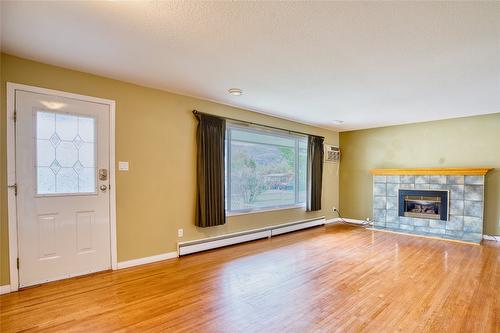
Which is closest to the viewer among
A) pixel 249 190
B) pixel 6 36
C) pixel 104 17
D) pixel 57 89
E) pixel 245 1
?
pixel 245 1

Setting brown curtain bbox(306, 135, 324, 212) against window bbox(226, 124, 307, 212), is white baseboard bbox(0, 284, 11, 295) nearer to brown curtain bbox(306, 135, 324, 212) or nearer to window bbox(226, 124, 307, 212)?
window bbox(226, 124, 307, 212)

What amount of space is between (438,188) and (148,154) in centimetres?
541

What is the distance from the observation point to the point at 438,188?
5.36 metres

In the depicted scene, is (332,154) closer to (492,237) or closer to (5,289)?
(492,237)

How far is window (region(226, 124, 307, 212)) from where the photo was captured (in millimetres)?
4656

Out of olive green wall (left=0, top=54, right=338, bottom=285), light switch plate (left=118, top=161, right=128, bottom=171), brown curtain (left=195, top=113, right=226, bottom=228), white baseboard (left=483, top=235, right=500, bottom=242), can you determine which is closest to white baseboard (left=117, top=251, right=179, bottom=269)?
olive green wall (left=0, top=54, right=338, bottom=285)

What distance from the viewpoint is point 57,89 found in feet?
9.68

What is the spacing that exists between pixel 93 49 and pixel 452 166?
247 inches

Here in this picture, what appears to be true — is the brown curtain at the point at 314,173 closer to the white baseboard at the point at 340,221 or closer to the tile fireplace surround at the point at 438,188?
the white baseboard at the point at 340,221

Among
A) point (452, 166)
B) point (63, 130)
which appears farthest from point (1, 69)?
point (452, 166)

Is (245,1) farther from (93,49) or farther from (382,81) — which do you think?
(382,81)

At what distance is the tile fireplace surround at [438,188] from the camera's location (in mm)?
4969

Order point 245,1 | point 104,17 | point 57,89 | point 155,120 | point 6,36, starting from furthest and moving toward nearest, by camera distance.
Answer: point 155,120, point 57,89, point 6,36, point 104,17, point 245,1

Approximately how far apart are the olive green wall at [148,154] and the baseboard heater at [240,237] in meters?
0.11
